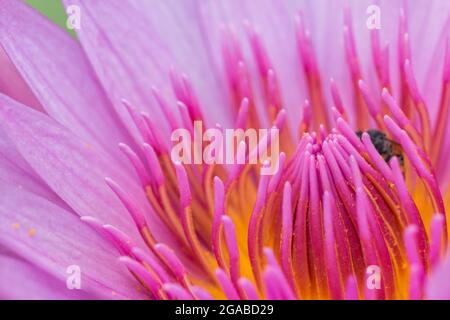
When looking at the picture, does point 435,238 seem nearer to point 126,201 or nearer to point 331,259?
point 331,259

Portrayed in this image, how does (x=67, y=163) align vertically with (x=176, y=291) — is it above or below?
above

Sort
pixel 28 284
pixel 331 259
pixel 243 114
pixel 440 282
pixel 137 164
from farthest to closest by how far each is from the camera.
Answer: pixel 243 114 < pixel 137 164 < pixel 331 259 < pixel 28 284 < pixel 440 282

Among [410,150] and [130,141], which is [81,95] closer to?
[130,141]

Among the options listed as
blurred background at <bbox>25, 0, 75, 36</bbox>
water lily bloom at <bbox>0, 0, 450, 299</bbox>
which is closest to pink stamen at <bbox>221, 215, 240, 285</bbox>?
water lily bloom at <bbox>0, 0, 450, 299</bbox>

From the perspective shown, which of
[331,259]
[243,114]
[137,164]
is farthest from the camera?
[243,114]

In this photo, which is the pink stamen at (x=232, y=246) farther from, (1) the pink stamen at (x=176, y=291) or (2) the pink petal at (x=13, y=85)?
(2) the pink petal at (x=13, y=85)

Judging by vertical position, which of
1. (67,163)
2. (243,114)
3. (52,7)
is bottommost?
(67,163)

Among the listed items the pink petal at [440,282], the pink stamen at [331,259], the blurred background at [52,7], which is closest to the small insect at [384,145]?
the pink stamen at [331,259]

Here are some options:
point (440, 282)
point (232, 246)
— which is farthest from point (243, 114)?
point (440, 282)
